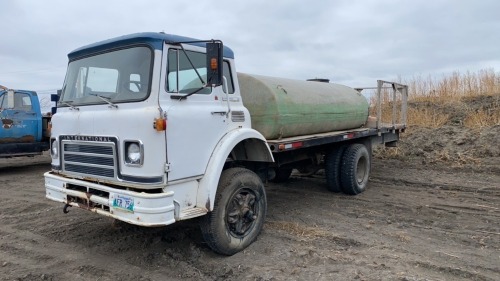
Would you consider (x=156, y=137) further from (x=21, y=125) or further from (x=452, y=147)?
(x=452, y=147)

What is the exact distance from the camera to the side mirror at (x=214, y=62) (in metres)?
3.84

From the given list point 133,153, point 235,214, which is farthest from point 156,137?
point 235,214

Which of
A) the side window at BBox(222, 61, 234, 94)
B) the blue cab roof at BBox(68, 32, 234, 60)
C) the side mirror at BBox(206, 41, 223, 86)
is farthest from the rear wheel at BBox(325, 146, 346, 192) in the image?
the side mirror at BBox(206, 41, 223, 86)

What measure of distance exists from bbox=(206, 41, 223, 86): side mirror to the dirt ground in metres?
1.95

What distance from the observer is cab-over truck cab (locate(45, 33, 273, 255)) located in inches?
147

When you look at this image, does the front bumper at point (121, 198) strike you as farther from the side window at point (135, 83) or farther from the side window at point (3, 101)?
the side window at point (3, 101)

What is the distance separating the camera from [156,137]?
369cm

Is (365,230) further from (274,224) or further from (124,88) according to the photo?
(124,88)

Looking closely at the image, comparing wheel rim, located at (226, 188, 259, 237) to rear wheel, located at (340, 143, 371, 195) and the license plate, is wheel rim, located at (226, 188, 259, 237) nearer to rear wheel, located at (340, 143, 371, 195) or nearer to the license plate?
the license plate

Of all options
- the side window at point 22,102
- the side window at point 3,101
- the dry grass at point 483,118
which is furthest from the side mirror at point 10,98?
the dry grass at point 483,118

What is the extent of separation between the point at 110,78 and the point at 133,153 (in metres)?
1.04

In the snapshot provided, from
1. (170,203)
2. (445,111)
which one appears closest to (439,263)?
(170,203)

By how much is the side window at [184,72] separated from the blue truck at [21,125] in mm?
7941

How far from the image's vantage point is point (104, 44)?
4336mm
